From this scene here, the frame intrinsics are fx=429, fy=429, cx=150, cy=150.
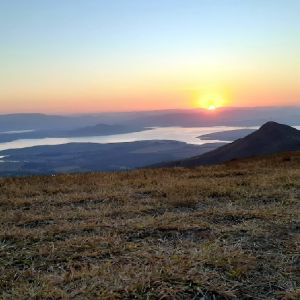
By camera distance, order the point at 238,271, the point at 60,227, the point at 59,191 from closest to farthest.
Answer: the point at 238,271
the point at 60,227
the point at 59,191

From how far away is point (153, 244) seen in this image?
7379mm

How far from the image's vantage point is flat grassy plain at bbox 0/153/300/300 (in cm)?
549

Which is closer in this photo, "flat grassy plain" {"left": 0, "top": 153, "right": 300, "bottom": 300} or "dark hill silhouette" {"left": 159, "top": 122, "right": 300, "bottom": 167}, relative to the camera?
"flat grassy plain" {"left": 0, "top": 153, "right": 300, "bottom": 300}

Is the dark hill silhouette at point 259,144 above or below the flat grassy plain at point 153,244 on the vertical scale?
below

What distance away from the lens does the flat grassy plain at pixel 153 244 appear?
18.0ft

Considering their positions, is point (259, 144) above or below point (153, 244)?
below

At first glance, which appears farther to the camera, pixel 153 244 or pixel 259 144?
pixel 259 144

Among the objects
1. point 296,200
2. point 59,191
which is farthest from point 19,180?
point 296,200

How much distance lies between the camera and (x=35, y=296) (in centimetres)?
520

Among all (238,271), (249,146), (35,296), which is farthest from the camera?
(249,146)

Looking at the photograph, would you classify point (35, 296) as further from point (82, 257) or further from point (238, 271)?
point (238, 271)

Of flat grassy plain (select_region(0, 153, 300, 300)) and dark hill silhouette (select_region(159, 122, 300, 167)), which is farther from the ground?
flat grassy plain (select_region(0, 153, 300, 300))

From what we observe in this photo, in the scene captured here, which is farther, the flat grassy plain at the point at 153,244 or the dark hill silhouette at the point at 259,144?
the dark hill silhouette at the point at 259,144

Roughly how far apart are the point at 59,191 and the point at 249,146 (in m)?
156
